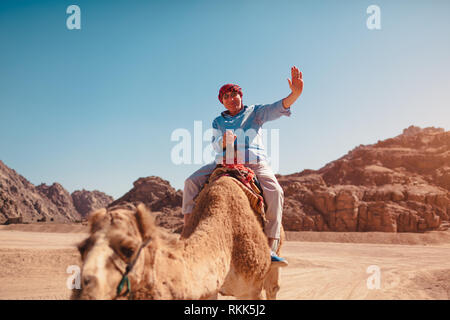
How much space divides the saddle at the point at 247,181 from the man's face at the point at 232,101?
→ 1069mm

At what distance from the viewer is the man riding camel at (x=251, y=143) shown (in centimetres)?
472

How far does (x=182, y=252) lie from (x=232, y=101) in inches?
119

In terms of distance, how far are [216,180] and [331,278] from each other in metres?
10.4

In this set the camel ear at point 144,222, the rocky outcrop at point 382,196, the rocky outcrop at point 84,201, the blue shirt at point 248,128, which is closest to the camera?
the camel ear at point 144,222

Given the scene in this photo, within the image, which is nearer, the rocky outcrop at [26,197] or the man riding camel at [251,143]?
Result: the man riding camel at [251,143]

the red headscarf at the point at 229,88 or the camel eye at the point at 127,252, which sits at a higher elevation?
the red headscarf at the point at 229,88

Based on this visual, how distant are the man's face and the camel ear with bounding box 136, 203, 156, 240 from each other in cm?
320

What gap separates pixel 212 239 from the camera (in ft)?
10.4

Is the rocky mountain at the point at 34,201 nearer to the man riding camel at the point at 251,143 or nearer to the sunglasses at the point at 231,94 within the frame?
the man riding camel at the point at 251,143

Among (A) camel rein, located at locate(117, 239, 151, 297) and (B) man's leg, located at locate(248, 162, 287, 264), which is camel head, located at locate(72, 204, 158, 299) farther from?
(B) man's leg, located at locate(248, 162, 287, 264)

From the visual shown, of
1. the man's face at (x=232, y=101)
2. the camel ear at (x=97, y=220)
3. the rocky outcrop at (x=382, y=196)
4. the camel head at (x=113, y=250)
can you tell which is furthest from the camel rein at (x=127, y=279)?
the rocky outcrop at (x=382, y=196)

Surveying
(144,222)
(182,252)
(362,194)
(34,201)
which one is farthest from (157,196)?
(144,222)

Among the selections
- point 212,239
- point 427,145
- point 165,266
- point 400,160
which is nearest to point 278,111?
point 212,239
